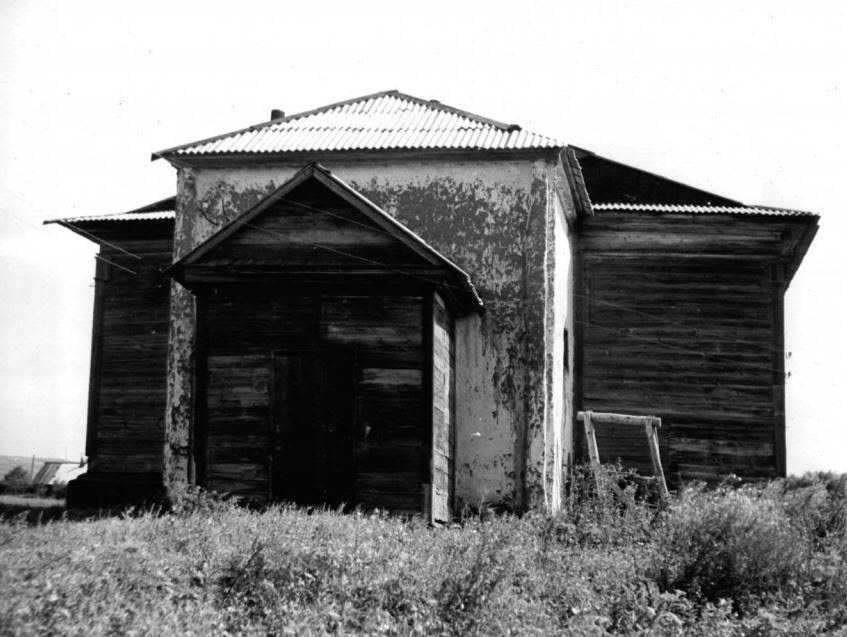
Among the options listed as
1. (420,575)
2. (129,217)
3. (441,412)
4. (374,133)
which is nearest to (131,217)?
(129,217)

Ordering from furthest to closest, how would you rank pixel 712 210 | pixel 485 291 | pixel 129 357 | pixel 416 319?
pixel 129 357 → pixel 712 210 → pixel 485 291 → pixel 416 319

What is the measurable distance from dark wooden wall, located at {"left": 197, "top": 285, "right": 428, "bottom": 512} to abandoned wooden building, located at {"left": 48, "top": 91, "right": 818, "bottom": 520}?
0.03 meters

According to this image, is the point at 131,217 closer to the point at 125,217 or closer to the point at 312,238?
the point at 125,217

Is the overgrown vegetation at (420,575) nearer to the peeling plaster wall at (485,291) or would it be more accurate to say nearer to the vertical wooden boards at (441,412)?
the vertical wooden boards at (441,412)

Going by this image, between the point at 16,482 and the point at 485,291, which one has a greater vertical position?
the point at 485,291

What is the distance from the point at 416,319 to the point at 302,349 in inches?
59.8

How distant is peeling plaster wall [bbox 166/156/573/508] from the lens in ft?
46.6

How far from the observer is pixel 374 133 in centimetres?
1566

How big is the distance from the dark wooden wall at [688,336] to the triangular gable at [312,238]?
223 inches

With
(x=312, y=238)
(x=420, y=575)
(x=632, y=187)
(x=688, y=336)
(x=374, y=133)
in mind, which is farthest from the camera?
(x=632, y=187)

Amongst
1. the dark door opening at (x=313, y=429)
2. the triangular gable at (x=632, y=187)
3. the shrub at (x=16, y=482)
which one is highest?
the triangular gable at (x=632, y=187)

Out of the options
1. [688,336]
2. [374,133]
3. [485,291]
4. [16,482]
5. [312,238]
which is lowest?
[16,482]

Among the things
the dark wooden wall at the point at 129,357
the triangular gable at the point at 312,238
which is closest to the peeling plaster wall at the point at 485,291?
the triangular gable at the point at 312,238

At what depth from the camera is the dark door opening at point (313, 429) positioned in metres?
12.6
